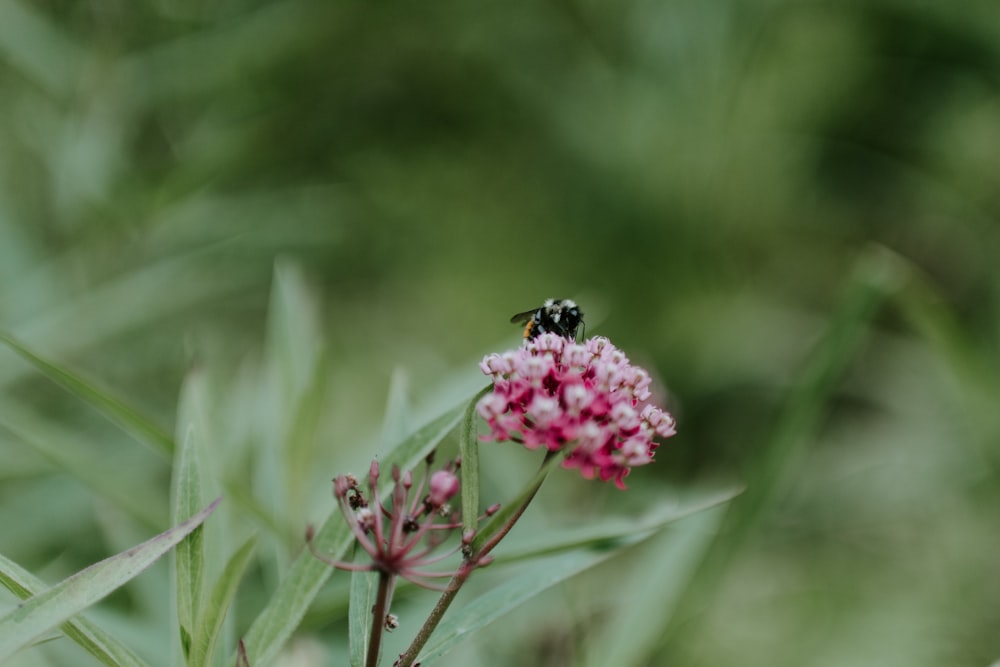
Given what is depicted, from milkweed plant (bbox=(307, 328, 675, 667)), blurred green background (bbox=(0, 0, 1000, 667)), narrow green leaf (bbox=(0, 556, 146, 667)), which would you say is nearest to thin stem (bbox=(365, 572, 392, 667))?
milkweed plant (bbox=(307, 328, 675, 667))

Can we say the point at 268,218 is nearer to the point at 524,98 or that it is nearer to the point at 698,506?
the point at 524,98

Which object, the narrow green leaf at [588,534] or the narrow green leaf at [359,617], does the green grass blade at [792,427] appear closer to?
the narrow green leaf at [588,534]

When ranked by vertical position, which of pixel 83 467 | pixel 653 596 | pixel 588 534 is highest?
pixel 83 467

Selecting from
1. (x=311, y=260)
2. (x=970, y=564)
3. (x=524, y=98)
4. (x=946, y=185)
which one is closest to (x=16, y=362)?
(x=311, y=260)

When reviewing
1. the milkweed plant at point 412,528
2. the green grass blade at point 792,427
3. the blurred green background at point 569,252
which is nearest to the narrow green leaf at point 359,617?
the milkweed plant at point 412,528

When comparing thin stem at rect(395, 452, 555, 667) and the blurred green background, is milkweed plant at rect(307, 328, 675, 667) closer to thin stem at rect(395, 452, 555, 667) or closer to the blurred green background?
thin stem at rect(395, 452, 555, 667)

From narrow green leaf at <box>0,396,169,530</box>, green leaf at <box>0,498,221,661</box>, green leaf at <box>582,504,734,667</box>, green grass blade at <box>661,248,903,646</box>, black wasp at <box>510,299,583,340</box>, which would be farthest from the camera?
green grass blade at <box>661,248,903,646</box>

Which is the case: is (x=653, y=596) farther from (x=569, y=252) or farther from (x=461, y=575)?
(x=569, y=252)

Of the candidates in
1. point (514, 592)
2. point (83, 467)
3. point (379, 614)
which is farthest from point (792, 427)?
point (83, 467)
